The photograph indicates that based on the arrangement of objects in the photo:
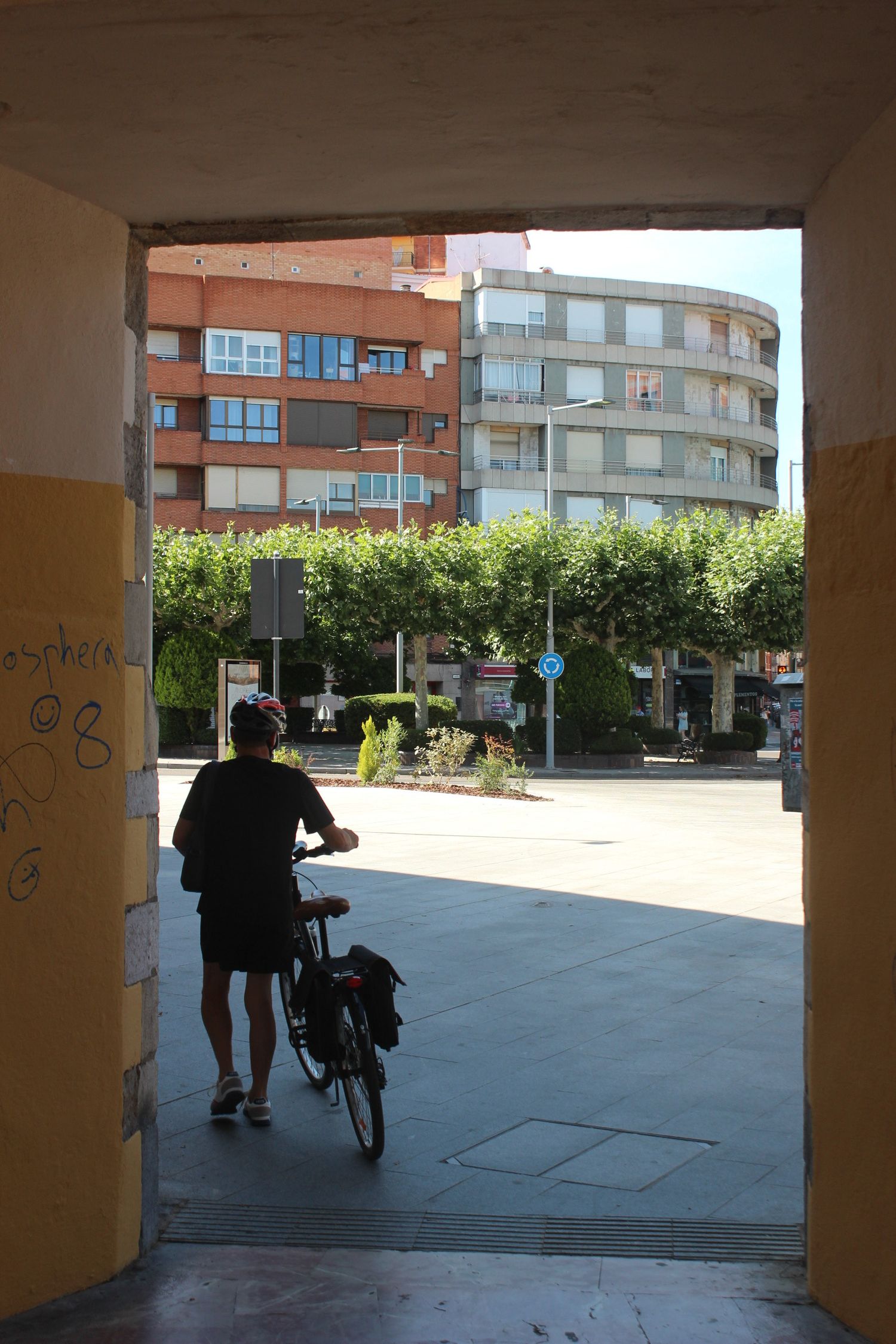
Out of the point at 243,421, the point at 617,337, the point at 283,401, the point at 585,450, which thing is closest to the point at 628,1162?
the point at 243,421

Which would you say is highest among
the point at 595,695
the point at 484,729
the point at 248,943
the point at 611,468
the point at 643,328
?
the point at 643,328

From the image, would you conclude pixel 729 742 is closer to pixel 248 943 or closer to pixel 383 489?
pixel 383 489

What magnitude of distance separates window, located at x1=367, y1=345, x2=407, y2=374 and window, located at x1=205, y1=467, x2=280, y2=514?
6.63 meters

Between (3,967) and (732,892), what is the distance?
8994 millimetres

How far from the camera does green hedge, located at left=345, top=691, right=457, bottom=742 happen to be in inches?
1494

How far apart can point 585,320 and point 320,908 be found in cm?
5729

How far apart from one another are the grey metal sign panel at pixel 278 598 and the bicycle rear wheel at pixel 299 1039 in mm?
8998

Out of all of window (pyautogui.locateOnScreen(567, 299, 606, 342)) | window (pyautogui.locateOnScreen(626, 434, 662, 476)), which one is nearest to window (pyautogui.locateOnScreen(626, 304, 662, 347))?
window (pyautogui.locateOnScreen(567, 299, 606, 342))

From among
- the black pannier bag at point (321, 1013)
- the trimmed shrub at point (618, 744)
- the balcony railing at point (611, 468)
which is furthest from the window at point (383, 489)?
the black pannier bag at point (321, 1013)

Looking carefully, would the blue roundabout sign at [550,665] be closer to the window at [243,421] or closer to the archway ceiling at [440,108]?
the archway ceiling at [440,108]

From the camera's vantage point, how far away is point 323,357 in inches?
2196

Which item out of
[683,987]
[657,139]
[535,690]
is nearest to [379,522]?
[535,690]

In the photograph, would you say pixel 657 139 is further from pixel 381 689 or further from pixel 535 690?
pixel 381 689

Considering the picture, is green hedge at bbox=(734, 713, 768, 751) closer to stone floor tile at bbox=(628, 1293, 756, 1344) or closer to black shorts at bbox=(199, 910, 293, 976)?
Result: black shorts at bbox=(199, 910, 293, 976)
